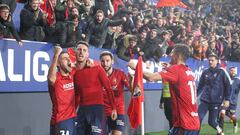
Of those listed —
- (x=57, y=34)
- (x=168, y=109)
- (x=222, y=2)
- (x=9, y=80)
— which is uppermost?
(x=222, y=2)

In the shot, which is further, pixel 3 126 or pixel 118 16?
pixel 118 16

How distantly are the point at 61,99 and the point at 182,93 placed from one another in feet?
5.71

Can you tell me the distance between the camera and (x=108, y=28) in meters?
11.9

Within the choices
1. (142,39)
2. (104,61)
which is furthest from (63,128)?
(142,39)

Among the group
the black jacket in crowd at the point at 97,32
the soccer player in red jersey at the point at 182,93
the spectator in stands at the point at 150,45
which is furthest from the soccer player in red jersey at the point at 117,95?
the spectator in stands at the point at 150,45

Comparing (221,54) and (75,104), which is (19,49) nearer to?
(75,104)

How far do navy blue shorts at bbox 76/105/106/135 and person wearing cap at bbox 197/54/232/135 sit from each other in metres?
4.58

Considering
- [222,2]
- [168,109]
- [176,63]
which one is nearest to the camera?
[176,63]

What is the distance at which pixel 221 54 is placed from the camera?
19.0 meters

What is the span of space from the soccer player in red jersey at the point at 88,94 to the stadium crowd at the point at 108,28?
1.67m

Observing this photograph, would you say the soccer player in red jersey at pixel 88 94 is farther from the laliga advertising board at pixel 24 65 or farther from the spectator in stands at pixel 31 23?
the spectator in stands at pixel 31 23

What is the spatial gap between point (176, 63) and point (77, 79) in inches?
72.1

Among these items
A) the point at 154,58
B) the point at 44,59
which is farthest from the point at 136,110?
the point at 154,58

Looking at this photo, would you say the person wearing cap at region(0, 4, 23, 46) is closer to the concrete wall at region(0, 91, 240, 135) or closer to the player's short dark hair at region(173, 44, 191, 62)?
the concrete wall at region(0, 91, 240, 135)
